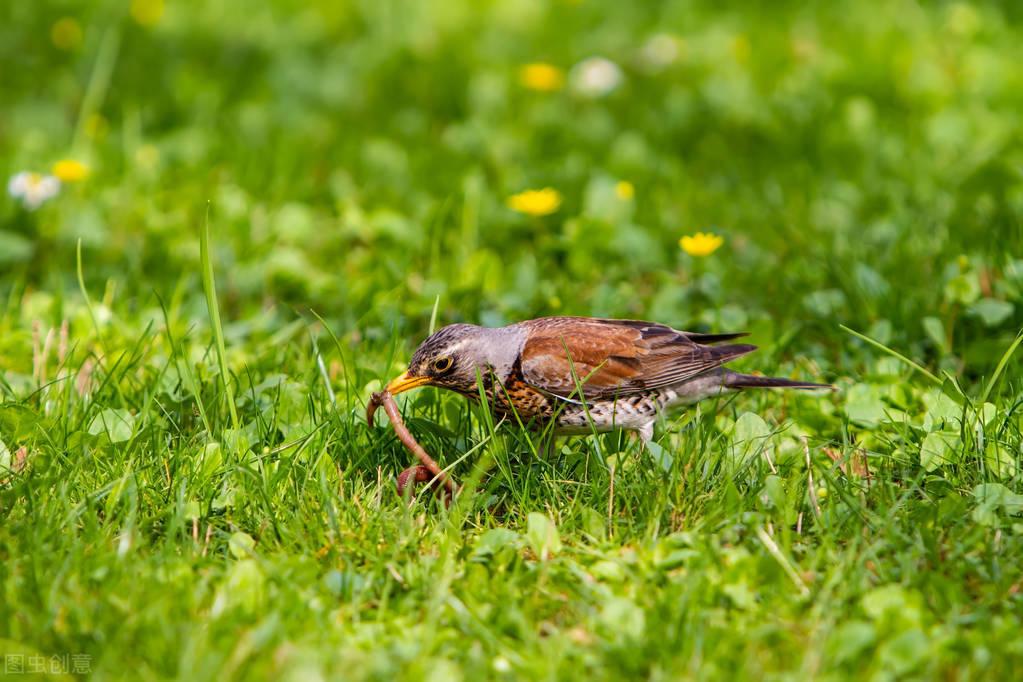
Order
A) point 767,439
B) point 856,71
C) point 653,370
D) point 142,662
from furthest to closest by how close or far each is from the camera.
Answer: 1. point 856,71
2. point 653,370
3. point 767,439
4. point 142,662

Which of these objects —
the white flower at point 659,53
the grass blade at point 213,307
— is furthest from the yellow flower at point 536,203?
the white flower at point 659,53

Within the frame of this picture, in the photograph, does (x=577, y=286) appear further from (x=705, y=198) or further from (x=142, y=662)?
(x=142, y=662)

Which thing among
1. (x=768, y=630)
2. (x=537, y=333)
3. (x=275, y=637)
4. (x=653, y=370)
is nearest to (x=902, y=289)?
(x=653, y=370)

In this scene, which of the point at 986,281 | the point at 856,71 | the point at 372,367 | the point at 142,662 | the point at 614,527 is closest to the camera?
the point at 142,662

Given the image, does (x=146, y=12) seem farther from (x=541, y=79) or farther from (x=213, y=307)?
(x=213, y=307)

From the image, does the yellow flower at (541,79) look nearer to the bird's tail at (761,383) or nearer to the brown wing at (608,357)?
the brown wing at (608,357)

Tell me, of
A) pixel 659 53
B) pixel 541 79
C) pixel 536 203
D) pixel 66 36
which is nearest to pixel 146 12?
pixel 66 36
